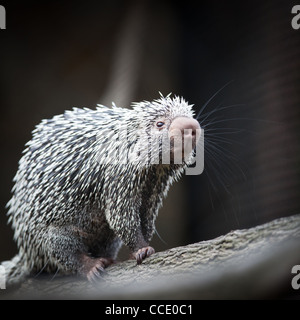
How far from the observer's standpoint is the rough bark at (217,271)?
63.2 inches

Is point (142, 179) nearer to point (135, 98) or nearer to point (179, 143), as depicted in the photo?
point (179, 143)

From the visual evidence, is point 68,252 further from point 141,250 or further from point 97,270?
point 141,250

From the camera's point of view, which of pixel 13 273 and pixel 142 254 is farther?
pixel 13 273

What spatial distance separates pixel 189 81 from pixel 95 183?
2.71 feet

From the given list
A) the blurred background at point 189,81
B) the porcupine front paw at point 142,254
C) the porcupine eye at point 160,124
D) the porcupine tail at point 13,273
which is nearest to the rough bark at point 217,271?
the porcupine front paw at point 142,254

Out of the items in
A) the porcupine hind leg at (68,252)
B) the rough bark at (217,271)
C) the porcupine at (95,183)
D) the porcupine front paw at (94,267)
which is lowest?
the rough bark at (217,271)

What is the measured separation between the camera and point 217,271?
176 centimetres

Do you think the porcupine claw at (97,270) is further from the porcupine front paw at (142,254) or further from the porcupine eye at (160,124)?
the porcupine eye at (160,124)

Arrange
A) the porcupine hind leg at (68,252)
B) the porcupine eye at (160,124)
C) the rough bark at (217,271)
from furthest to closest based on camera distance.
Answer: the porcupine hind leg at (68,252) → the porcupine eye at (160,124) → the rough bark at (217,271)

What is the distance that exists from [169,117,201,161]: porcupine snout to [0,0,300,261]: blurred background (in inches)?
7.4

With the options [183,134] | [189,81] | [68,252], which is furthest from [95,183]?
[189,81]

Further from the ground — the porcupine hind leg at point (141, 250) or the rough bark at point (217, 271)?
the porcupine hind leg at point (141, 250)
